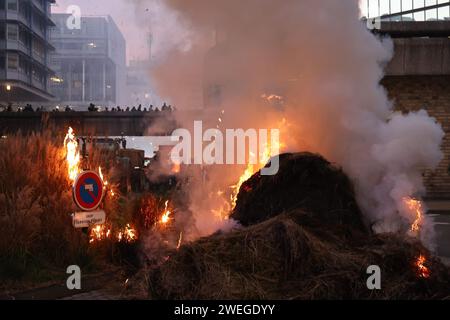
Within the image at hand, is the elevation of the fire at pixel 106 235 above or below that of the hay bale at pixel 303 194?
below

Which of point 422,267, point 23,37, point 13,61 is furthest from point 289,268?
point 23,37

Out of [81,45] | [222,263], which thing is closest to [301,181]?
[222,263]

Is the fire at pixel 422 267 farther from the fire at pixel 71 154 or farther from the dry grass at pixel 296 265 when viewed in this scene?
the fire at pixel 71 154

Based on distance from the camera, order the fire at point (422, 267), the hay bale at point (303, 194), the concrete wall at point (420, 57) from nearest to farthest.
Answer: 1. the fire at point (422, 267)
2. the hay bale at point (303, 194)
3. the concrete wall at point (420, 57)

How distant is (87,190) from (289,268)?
2.92 meters

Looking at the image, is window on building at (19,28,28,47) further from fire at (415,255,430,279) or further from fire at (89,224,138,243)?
fire at (415,255,430,279)

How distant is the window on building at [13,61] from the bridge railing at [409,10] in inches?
1804

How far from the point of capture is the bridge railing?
2342 centimetres

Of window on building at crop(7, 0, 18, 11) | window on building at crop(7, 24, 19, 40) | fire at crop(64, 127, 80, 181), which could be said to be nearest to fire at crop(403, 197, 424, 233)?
fire at crop(64, 127, 80, 181)

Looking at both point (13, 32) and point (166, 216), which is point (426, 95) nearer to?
point (166, 216)

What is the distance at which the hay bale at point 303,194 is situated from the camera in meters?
6.88

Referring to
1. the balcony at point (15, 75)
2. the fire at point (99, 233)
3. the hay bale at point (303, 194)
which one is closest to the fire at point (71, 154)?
the fire at point (99, 233)

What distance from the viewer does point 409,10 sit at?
24.6 metres
